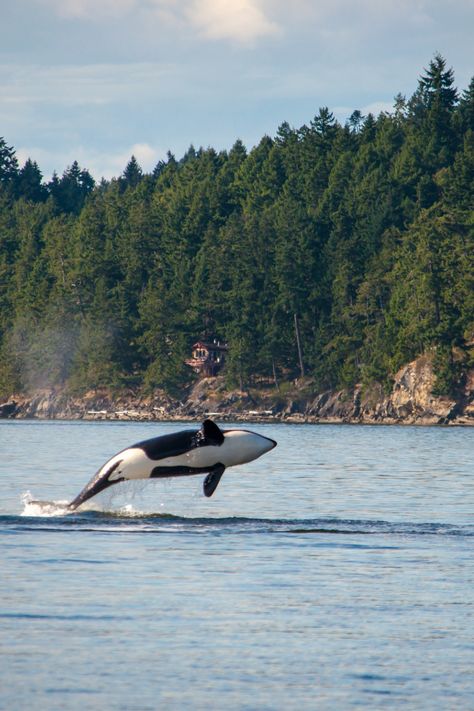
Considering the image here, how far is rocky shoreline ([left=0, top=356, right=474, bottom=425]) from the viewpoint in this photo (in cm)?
15512

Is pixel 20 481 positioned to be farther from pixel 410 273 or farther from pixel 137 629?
pixel 410 273

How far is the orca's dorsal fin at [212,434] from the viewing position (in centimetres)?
2892

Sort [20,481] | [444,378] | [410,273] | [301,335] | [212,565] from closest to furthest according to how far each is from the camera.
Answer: [212,565] < [20,481] < [444,378] < [410,273] < [301,335]

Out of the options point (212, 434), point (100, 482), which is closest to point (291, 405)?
point (100, 482)

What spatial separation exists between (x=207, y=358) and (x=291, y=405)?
21.9m

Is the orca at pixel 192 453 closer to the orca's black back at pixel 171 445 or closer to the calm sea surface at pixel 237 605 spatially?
the orca's black back at pixel 171 445

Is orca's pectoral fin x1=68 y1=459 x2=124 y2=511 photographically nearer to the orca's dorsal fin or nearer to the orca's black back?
the orca's black back

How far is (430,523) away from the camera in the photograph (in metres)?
35.7

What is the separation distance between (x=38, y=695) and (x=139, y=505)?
1006 inches

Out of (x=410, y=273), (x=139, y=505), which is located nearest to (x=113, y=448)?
(x=139, y=505)

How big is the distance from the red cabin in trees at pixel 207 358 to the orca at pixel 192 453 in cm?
15993

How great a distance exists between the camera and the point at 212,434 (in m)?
29.3

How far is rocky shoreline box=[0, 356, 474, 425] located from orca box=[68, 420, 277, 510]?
406 feet

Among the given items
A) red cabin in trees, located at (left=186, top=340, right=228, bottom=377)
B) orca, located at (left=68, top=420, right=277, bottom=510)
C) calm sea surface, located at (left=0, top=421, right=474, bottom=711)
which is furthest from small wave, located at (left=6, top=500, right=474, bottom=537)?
red cabin in trees, located at (left=186, top=340, right=228, bottom=377)
